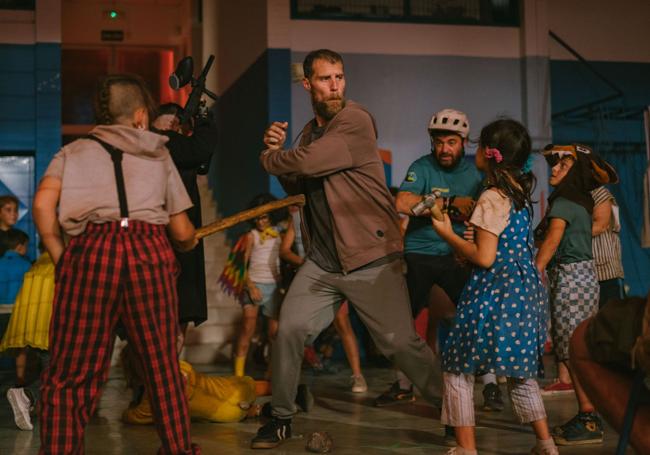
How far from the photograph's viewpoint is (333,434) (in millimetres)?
5605

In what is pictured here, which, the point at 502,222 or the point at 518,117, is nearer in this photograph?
the point at 502,222

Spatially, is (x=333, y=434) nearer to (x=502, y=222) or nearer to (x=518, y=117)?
(x=502, y=222)

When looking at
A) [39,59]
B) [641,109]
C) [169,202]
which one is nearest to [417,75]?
[641,109]

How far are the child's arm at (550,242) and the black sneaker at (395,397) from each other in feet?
5.63

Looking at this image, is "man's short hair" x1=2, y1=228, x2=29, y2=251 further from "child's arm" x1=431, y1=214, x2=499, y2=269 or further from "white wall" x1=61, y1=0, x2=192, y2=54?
"white wall" x1=61, y1=0, x2=192, y2=54

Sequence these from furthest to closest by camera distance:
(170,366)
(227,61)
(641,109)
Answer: (227,61) < (641,109) < (170,366)

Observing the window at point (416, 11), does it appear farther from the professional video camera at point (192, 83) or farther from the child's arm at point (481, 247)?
the child's arm at point (481, 247)

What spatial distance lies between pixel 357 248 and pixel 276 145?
2.22 feet

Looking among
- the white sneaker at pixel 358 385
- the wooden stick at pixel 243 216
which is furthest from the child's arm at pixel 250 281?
the wooden stick at pixel 243 216

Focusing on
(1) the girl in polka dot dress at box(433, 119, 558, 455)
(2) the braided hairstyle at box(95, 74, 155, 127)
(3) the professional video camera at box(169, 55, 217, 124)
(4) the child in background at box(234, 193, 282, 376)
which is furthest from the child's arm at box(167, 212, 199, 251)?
(4) the child in background at box(234, 193, 282, 376)

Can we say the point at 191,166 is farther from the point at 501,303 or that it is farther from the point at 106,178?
the point at 501,303

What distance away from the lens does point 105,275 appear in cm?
368

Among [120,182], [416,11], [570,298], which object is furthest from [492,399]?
[416,11]

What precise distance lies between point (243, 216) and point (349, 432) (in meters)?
1.75
